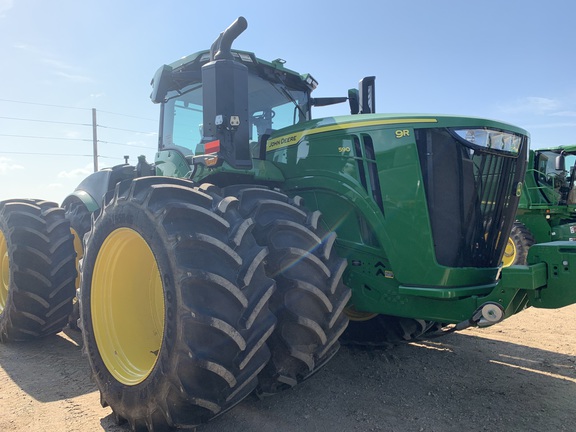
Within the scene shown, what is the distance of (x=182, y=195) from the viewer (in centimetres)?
285

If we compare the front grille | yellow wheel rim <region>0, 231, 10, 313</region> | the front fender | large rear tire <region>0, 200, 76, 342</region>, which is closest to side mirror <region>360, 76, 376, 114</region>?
the front grille

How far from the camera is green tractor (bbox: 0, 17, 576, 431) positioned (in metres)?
2.54

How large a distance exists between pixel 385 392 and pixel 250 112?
277cm

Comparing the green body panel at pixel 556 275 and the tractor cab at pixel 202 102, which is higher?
the tractor cab at pixel 202 102

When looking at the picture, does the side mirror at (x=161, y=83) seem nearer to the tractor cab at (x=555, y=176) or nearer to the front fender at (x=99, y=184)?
the front fender at (x=99, y=184)

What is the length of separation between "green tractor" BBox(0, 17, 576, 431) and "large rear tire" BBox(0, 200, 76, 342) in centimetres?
159

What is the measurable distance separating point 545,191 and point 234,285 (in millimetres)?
Answer: 10228

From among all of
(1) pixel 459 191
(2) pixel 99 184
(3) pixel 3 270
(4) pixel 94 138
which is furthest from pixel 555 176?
(4) pixel 94 138

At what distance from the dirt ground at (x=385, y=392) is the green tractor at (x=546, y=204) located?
5930 mm

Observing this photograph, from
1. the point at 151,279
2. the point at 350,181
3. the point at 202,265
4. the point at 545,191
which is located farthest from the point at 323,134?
the point at 545,191

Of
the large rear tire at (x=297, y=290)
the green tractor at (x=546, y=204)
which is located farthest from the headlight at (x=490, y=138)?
the green tractor at (x=546, y=204)

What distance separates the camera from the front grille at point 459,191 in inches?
116

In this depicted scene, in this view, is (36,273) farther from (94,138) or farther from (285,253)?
(94,138)

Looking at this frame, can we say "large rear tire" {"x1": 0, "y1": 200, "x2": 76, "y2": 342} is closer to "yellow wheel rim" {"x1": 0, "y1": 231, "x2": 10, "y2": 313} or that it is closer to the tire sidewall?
"yellow wheel rim" {"x1": 0, "y1": 231, "x2": 10, "y2": 313}
